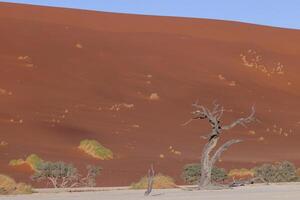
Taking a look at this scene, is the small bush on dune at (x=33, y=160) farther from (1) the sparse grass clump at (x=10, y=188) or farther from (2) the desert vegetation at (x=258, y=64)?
(2) the desert vegetation at (x=258, y=64)

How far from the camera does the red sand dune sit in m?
42.1

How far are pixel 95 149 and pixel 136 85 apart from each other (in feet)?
52.3

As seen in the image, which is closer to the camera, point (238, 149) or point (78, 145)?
point (78, 145)

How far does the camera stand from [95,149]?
40219mm

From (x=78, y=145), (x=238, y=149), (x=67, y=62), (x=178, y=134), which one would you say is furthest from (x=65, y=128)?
(x=67, y=62)

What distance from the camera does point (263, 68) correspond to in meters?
65.9

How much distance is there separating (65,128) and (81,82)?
10.3m

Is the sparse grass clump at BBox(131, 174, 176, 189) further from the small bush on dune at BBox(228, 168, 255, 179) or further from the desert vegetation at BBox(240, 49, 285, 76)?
the desert vegetation at BBox(240, 49, 285, 76)

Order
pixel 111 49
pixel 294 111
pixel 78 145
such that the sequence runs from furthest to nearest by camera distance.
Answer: pixel 111 49 < pixel 294 111 < pixel 78 145

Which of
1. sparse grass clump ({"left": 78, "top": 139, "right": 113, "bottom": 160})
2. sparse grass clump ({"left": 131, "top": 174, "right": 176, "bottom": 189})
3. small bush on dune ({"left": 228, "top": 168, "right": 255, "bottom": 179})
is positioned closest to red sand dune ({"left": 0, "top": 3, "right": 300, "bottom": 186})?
sparse grass clump ({"left": 78, "top": 139, "right": 113, "bottom": 160})

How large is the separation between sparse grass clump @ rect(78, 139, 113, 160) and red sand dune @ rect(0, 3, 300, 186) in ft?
1.78

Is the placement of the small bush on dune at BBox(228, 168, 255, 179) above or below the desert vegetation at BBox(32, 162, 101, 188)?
above

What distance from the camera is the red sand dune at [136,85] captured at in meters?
42.1

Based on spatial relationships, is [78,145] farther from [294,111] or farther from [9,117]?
[294,111]
